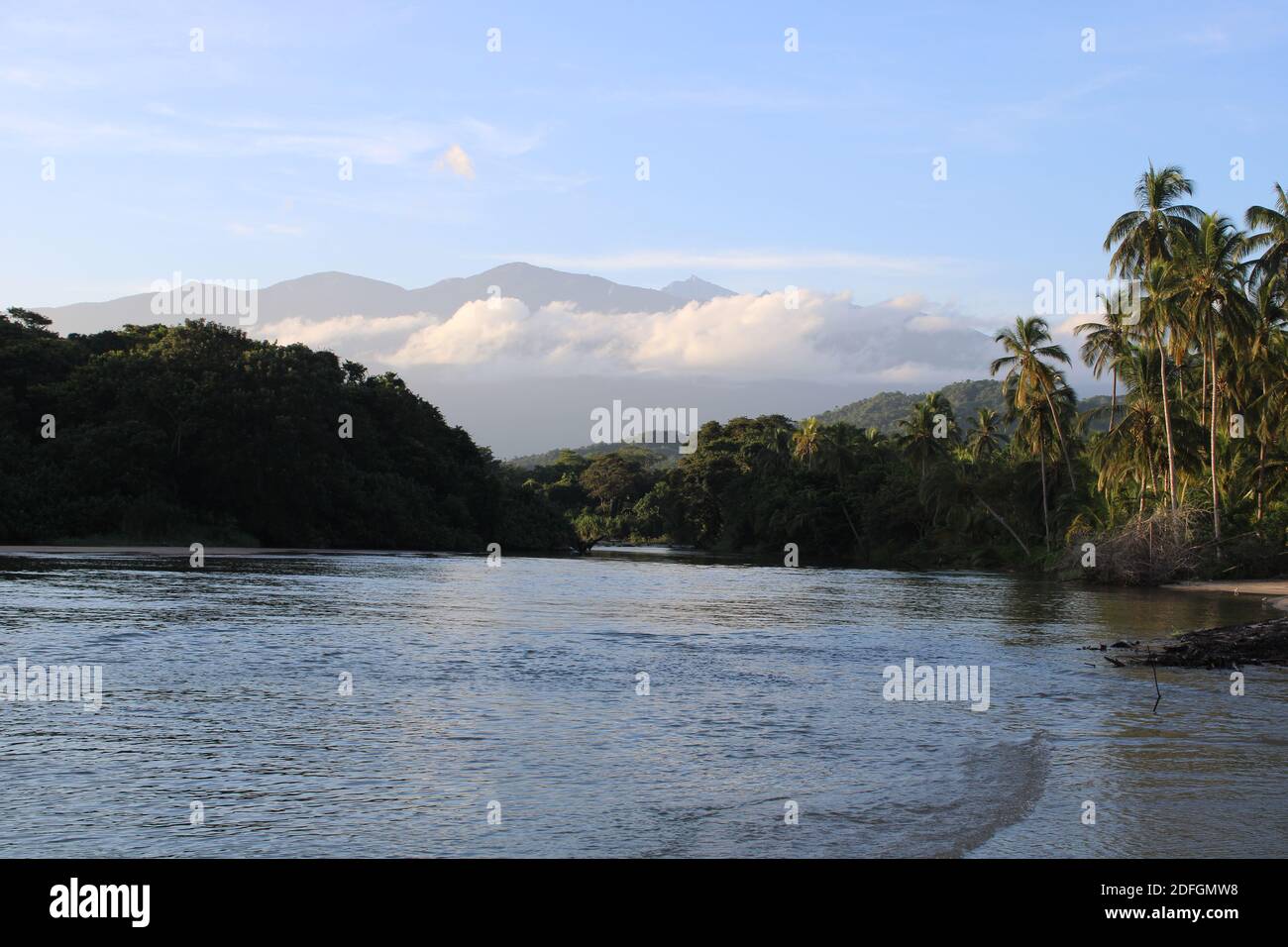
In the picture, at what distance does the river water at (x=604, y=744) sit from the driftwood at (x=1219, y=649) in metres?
0.77

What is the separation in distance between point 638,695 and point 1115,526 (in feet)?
140

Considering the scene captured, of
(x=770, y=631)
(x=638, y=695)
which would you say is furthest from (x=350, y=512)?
(x=638, y=695)

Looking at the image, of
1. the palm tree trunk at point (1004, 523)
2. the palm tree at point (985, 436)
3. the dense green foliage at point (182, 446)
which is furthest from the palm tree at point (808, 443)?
the dense green foliage at point (182, 446)

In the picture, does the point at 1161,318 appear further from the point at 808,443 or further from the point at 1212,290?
the point at 808,443

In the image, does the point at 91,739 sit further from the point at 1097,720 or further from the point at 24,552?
the point at 24,552

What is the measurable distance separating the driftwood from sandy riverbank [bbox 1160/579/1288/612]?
19.3 m

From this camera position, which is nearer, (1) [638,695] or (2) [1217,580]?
(1) [638,695]

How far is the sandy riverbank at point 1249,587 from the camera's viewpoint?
41.8m

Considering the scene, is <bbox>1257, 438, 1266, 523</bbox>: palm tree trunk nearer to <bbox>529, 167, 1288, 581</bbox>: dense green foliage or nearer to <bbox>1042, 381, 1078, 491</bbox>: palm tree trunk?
<bbox>529, 167, 1288, 581</bbox>: dense green foliage

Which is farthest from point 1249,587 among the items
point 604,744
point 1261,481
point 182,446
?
point 182,446

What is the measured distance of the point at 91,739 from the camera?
11906 mm

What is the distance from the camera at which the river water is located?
28.9 ft

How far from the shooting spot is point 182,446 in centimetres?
6650

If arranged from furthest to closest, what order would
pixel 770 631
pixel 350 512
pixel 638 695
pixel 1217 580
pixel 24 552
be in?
1. pixel 350 512
2. pixel 24 552
3. pixel 1217 580
4. pixel 770 631
5. pixel 638 695
